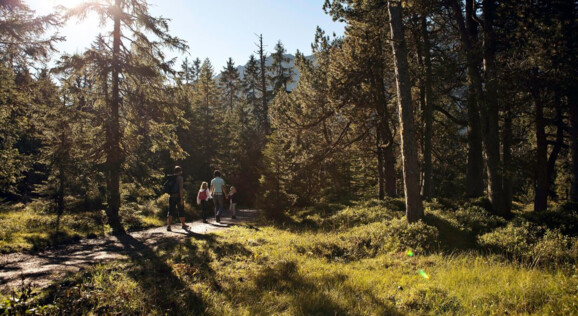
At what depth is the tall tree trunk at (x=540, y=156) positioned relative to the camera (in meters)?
12.6

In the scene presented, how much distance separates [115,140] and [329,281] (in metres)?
10.9

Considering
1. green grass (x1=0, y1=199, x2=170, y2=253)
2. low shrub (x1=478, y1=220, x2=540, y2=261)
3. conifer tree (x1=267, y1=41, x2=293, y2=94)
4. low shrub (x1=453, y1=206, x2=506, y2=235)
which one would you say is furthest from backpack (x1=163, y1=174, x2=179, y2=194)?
conifer tree (x1=267, y1=41, x2=293, y2=94)

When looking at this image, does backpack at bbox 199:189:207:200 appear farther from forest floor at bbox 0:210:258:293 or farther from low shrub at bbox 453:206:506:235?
low shrub at bbox 453:206:506:235

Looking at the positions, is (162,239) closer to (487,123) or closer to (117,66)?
(117,66)

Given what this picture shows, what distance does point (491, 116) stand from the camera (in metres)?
11.7

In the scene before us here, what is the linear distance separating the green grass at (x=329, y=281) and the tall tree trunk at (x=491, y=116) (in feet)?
12.0

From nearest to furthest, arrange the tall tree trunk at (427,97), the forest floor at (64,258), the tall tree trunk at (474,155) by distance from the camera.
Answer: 1. the forest floor at (64,258)
2. the tall tree trunk at (427,97)
3. the tall tree trunk at (474,155)

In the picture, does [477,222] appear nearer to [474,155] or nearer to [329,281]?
[329,281]

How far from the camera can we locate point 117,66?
41.6 ft

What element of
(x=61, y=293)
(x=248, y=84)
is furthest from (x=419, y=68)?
(x=248, y=84)

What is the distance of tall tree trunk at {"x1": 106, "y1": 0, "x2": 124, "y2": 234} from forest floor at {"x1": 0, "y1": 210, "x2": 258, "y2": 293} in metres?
1.84

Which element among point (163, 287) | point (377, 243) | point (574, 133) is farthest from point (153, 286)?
point (574, 133)

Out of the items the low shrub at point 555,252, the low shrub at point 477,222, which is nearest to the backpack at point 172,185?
the low shrub at point 477,222

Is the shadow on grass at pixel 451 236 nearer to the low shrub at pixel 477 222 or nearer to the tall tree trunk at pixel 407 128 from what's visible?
the low shrub at pixel 477 222
